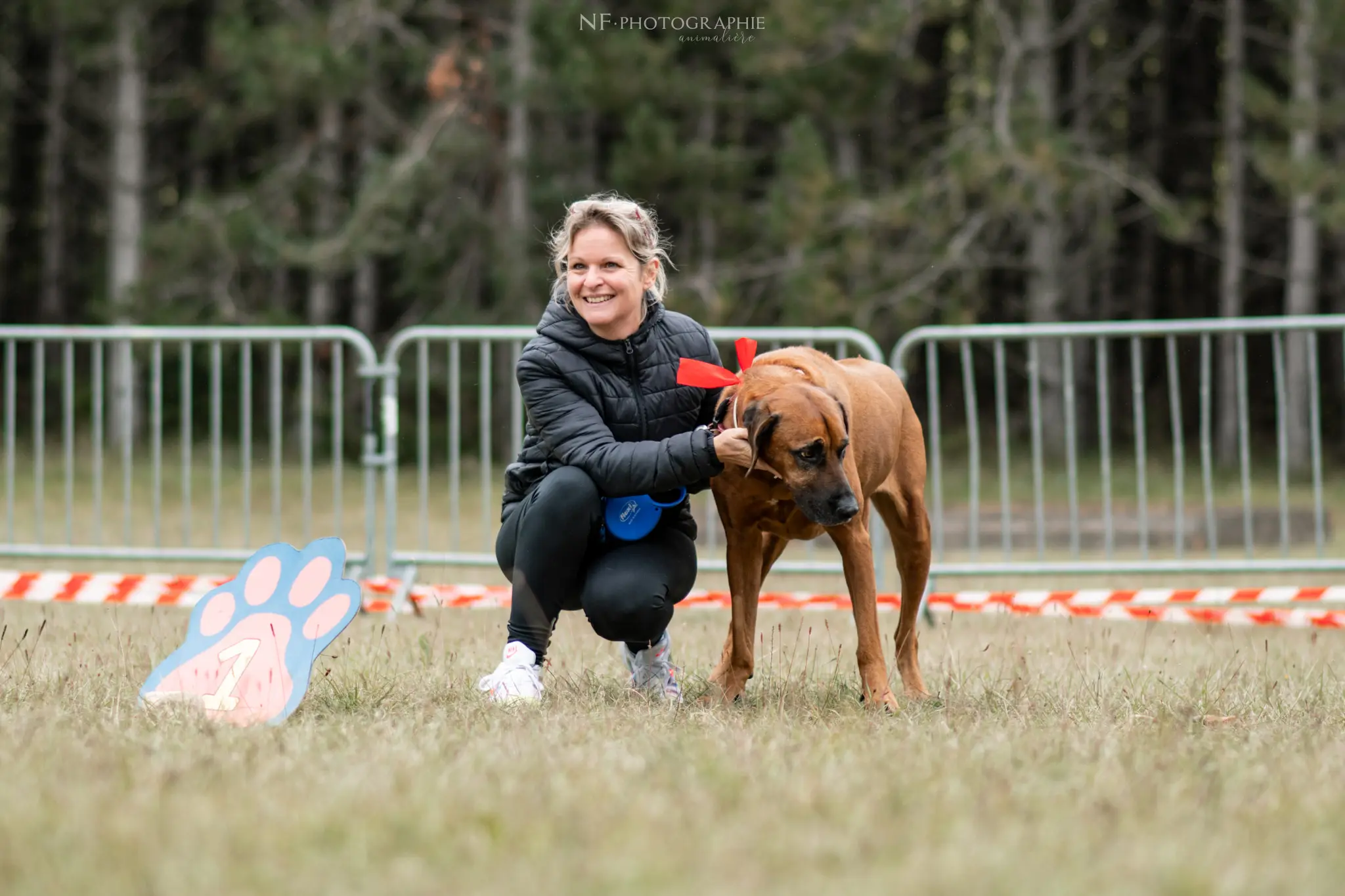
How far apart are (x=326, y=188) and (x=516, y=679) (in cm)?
1708

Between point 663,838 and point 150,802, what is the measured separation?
926 mm

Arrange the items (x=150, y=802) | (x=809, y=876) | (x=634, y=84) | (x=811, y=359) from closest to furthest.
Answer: (x=809, y=876) → (x=150, y=802) → (x=811, y=359) → (x=634, y=84)

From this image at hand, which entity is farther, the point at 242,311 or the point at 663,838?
the point at 242,311

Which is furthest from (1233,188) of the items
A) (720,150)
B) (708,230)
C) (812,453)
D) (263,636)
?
(263,636)

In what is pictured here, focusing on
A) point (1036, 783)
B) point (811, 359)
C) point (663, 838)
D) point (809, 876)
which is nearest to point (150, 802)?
point (663, 838)

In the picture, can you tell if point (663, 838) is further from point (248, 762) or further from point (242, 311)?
point (242, 311)

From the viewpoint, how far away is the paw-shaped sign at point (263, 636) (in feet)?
11.8

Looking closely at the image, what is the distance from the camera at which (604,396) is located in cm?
416

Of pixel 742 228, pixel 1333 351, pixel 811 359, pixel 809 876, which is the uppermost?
pixel 742 228

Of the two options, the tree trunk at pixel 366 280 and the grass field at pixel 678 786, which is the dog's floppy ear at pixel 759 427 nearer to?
the grass field at pixel 678 786

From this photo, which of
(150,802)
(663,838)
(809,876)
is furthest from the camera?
(150,802)

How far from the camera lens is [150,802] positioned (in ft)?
8.24

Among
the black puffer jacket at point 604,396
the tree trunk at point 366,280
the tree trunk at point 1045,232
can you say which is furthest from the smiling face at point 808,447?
the tree trunk at point 366,280

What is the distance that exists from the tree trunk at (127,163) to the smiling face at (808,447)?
16.2 m
